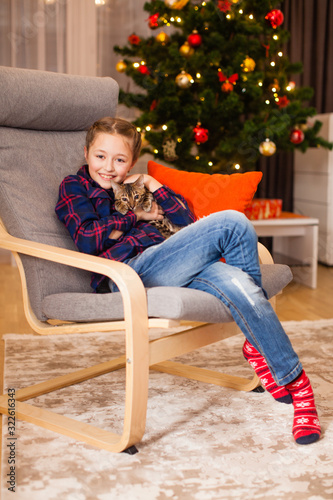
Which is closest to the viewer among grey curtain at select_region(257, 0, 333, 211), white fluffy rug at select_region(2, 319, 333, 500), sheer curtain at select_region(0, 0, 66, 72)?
white fluffy rug at select_region(2, 319, 333, 500)

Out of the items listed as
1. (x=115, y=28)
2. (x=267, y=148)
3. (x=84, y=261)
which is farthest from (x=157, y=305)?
(x=115, y=28)

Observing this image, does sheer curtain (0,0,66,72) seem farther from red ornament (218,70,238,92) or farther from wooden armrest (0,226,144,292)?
wooden armrest (0,226,144,292)

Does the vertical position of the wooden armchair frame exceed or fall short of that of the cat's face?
it falls short

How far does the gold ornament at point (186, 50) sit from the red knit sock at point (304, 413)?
2252 mm

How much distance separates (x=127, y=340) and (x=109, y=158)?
2.10ft

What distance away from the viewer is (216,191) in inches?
75.2

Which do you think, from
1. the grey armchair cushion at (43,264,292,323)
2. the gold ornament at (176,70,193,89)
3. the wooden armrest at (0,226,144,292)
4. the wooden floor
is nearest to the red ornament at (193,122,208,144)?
the gold ornament at (176,70,193,89)

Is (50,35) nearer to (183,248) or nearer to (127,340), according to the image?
(183,248)

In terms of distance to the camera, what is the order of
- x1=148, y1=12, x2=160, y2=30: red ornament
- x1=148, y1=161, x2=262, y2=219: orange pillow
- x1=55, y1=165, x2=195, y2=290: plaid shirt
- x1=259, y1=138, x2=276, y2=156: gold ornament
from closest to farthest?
x1=55, y1=165, x2=195, y2=290: plaid shirt < x1=148, y1=161, x2=262, y2=219: orange pillow < x1=259, y1=138, x2=276, y2=156: gold ornament < x1=148, y1=12, x2=160, y2=30: red ornament

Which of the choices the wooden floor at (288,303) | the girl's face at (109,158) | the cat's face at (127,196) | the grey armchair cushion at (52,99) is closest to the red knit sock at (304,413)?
the cat's face at (127,196)

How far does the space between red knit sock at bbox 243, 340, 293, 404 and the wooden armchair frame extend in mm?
80

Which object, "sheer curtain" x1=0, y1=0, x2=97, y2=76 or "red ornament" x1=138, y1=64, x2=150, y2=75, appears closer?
"red ornament" x1=138, y1=64, x2=150, y2=75

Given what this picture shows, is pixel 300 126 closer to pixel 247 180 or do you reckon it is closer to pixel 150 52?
pixel 150 52

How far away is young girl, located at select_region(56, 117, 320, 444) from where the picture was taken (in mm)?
1476
